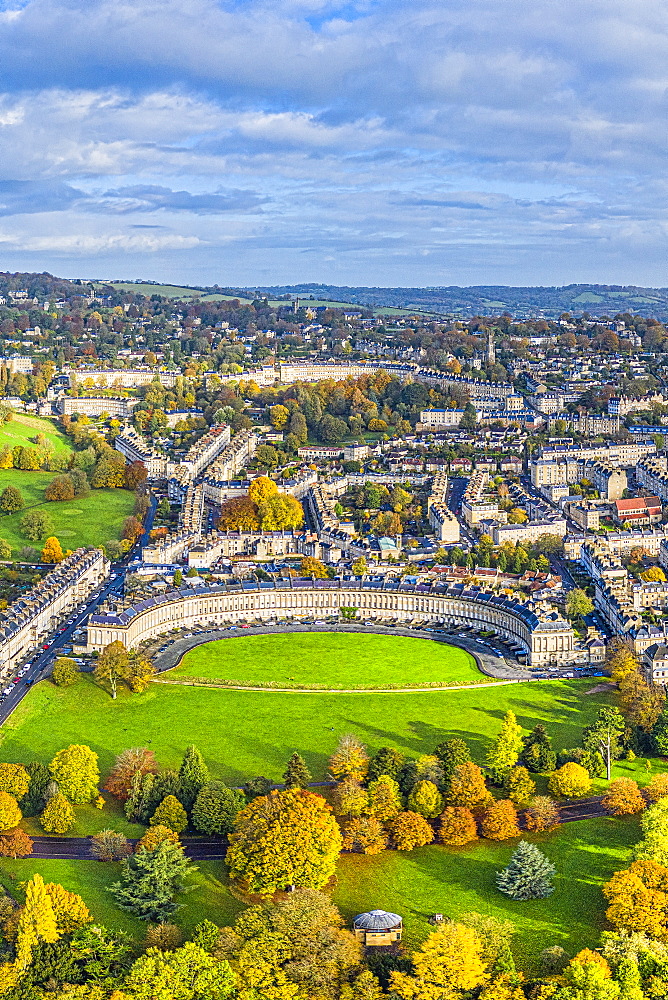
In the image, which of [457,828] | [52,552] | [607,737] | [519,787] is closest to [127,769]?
[457,828]

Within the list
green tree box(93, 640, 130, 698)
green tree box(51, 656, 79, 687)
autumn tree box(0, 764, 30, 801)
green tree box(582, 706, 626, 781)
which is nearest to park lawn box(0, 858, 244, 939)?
autumn tree box(0, 764, 30, 801)

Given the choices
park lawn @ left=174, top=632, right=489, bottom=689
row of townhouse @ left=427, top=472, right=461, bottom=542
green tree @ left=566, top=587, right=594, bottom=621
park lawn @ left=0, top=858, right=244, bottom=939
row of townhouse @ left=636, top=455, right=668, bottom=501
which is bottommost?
park lawn @ left=0, top=858, right=244, bottom=939

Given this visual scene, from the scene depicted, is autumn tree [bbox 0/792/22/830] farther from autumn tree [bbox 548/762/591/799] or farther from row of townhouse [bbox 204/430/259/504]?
row of townhouse [bbox 204/430/259/504]

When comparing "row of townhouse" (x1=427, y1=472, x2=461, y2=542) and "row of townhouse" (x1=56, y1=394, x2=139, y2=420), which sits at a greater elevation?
"row of townhouse" (x1=56, y1=394, x2=139, y2=420)

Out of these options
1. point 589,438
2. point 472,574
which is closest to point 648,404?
point 589,438

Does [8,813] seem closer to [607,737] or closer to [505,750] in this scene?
[505,750]

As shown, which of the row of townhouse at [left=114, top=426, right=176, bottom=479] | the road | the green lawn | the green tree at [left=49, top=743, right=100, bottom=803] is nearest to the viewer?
the green tree at [left=49, top=743, right=100, bottom=803]

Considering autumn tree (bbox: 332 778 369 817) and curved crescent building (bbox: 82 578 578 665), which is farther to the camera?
curved crescent building (bbox: 82 578 578 665)
